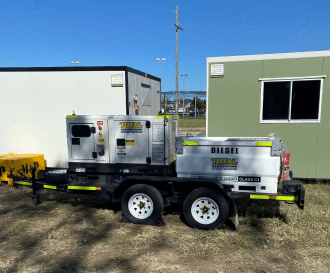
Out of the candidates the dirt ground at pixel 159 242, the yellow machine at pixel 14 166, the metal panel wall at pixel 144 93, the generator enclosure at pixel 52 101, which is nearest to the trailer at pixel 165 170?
the dirt ground at pixel 159 242

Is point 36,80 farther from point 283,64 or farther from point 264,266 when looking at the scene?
point 264,266

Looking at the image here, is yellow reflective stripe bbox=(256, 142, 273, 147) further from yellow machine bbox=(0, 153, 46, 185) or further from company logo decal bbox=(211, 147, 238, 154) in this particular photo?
yellow machine bbox=(0, 153, 46, 185)

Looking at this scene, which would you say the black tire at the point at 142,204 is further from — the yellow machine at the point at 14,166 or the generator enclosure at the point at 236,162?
the yellow machine at the point at 14,166

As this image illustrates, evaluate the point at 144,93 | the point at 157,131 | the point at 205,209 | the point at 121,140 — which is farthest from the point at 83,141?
the point at 144,93

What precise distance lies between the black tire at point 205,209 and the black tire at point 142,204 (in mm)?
513

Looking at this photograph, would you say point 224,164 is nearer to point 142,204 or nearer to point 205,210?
point 205,210

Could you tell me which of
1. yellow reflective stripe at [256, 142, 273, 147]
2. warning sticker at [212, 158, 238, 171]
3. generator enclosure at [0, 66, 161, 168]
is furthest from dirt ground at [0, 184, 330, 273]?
generator enclosure at [0, 66, 161, 168]

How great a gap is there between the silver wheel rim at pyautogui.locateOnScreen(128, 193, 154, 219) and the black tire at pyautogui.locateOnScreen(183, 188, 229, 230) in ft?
2.17

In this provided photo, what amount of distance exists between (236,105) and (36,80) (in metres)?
6.19

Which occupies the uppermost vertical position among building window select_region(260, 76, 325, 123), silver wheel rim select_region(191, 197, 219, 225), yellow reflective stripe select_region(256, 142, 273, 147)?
building window select_region(260, 76, 325, 123)

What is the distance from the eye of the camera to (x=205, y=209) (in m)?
4.84

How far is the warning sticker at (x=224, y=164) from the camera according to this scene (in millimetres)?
4777

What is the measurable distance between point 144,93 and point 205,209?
593 cm

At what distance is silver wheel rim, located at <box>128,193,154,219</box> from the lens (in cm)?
506
